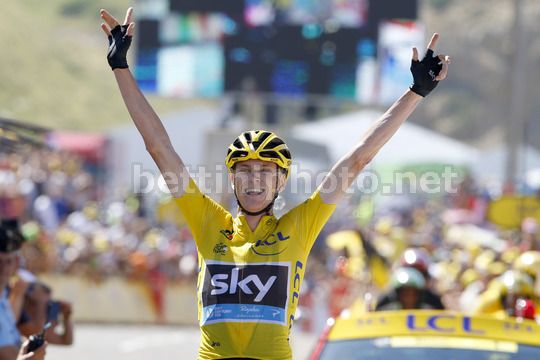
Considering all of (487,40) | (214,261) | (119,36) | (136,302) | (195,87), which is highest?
(487,40)

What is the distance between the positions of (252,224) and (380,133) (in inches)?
24.6

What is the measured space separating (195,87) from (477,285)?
15.7 meters

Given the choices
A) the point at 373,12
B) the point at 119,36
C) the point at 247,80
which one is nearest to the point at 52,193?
the point at 247,80

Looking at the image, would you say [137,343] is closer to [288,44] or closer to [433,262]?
[433,262]

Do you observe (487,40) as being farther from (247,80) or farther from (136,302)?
(136,302)

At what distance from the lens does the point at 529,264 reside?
12.7 m

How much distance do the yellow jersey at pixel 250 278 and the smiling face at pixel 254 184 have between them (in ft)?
0.25

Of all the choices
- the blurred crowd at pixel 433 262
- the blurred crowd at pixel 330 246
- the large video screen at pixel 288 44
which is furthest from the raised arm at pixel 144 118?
the large video screen at pixel 288 44

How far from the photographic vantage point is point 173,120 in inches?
1350

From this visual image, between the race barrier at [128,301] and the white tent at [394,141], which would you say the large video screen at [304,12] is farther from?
the race barrier at [128,301]

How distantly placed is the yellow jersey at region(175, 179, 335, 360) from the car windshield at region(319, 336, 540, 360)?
5.65ft

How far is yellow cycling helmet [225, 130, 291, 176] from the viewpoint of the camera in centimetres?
533

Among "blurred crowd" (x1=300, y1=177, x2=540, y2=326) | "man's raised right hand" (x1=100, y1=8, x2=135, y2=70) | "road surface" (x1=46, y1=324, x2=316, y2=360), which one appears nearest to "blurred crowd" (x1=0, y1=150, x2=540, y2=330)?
"blurred crowd" (x1=300, y1=177, x2=540, y2=326)

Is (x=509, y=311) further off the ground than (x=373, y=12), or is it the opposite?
Answer: (x=373, y=12)
